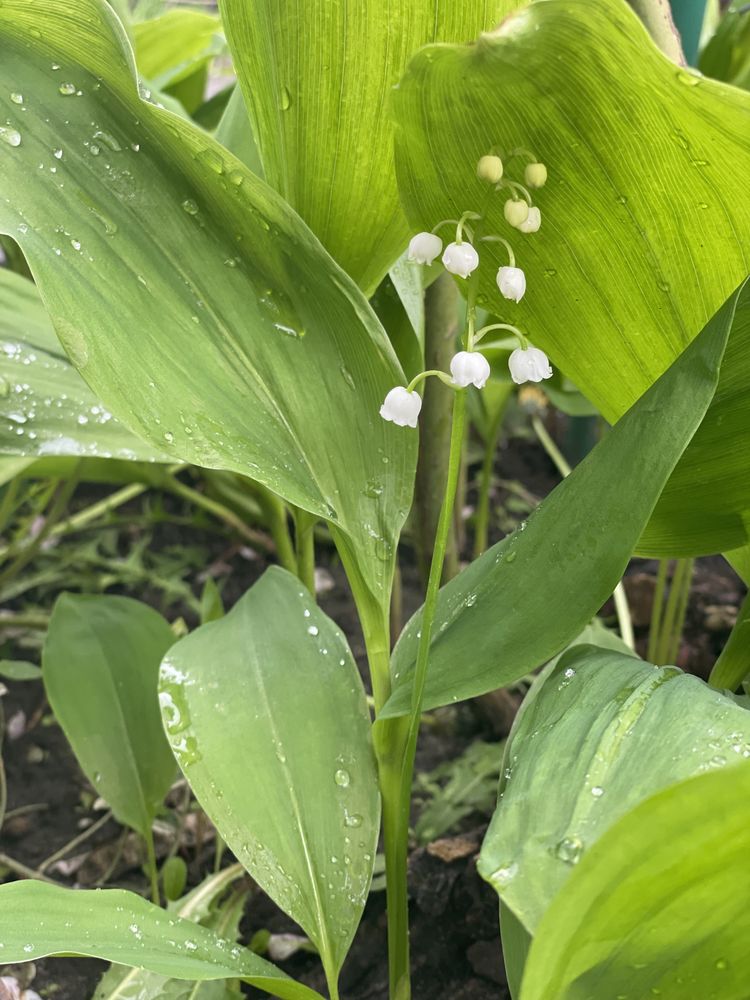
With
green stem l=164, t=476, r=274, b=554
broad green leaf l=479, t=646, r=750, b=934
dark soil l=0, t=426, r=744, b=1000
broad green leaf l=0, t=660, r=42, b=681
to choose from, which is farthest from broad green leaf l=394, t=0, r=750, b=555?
green stem l=164, t=476, r=274, b=554

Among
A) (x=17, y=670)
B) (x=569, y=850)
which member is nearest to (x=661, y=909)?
(x=569, y=850)

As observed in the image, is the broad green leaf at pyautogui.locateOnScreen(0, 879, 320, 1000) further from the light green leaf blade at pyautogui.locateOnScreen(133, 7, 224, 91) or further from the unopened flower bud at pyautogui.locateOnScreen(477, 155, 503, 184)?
the light green leaf blade at pyautogui.locateOnScreen(133, 7, 224, 91)

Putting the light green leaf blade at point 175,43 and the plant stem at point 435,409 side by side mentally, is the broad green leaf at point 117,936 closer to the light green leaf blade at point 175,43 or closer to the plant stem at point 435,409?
the plant stem at point 435,409

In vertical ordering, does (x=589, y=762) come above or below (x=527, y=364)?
below

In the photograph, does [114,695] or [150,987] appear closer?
[150,987]

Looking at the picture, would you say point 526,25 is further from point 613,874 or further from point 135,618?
point 135,618

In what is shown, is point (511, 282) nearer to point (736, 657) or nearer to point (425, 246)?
point (425, 246)
